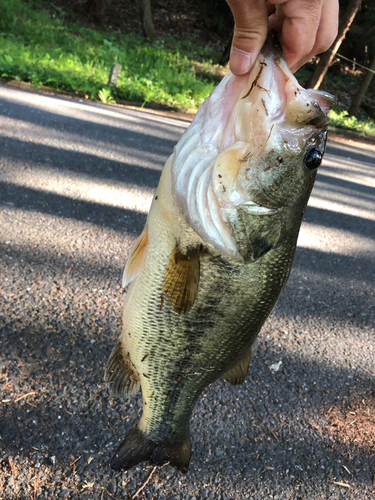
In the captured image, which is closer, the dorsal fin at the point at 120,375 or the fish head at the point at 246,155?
the fish head at the point at 246,155

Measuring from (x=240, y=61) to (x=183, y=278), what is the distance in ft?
2.06

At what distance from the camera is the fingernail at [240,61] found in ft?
3.49

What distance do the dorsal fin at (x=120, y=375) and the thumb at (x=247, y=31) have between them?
3.34 ft

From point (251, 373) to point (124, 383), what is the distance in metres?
1.35

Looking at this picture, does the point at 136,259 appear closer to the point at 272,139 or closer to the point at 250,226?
the point at 250,226

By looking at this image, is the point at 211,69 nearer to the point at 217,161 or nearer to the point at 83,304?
the point at 83,304

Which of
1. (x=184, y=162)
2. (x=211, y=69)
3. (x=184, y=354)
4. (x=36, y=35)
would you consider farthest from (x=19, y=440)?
(x=211, y=69)

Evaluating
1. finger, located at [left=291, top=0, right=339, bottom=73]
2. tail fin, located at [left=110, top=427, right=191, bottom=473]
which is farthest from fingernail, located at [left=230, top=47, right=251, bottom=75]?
tail fin, located at [left=110, top=427, right=191, bottom=473]

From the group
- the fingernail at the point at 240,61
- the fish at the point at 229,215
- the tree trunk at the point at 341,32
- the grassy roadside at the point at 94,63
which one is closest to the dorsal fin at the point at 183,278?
the fish at the point at 229,215

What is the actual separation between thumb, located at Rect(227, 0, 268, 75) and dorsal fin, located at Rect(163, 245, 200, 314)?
53cm

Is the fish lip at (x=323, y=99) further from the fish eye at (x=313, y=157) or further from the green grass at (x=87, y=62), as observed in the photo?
the green grass at (x=87, y=62)

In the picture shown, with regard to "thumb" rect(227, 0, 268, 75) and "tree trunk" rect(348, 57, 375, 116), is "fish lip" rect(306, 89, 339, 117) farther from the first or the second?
"tree trunk" rect(348, 57, 375, 116)

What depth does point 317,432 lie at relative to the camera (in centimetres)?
237

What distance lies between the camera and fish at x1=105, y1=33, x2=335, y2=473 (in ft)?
3.69
